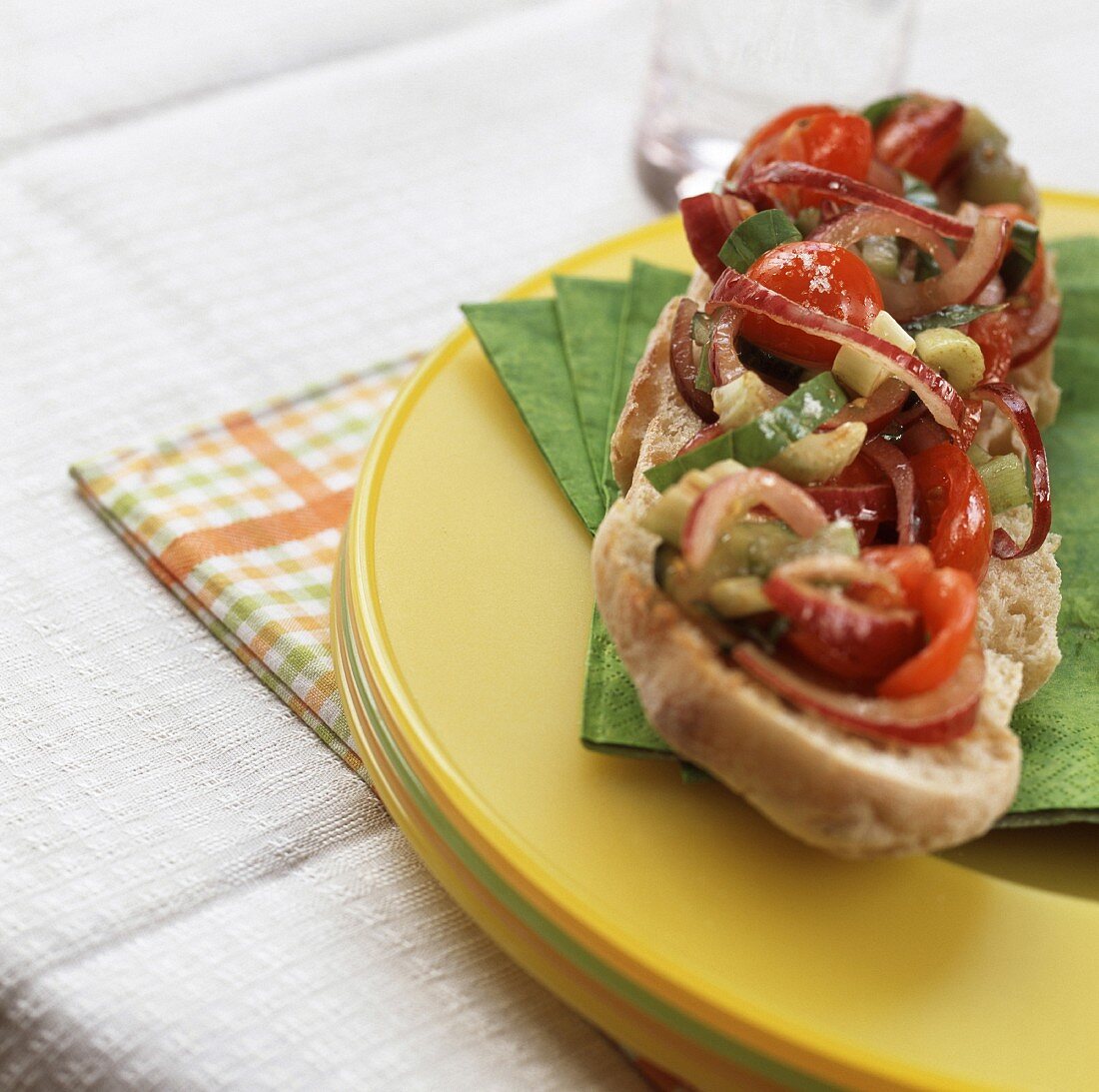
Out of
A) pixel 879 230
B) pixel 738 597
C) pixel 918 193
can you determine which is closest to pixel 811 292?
pixel 879 230

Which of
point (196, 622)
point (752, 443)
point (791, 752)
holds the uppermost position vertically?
point (752, 443)

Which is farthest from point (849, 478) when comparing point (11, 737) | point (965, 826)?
point (11, 737)

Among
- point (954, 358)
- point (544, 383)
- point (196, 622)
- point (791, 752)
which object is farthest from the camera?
point (544, 383)

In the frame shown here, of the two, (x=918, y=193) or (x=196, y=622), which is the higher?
(x=918, y=193)

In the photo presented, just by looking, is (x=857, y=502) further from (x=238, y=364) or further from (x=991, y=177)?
(x=238, y=364)

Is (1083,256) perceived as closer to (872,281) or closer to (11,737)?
(872,281)

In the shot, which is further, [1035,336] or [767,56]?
[767,56]

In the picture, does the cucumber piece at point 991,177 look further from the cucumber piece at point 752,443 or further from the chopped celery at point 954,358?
the cucumber piece at point 752,443
